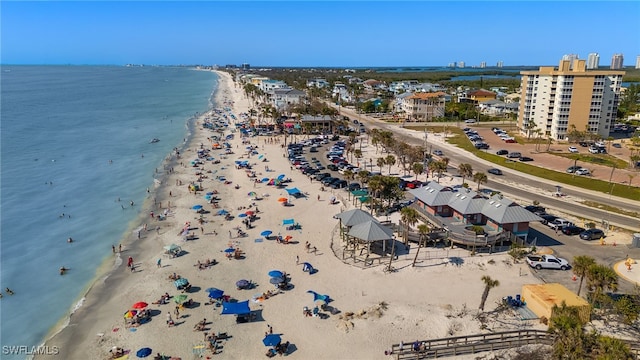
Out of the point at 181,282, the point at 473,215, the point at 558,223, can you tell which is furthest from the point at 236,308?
the point at 558,223

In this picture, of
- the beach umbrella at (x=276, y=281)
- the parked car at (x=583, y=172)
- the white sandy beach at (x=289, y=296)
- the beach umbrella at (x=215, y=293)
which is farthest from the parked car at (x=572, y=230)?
the beach umbrella at (x=215, y=293)

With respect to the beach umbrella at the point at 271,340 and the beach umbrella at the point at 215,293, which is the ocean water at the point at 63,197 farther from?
the beach umbrella at the point at 271,340

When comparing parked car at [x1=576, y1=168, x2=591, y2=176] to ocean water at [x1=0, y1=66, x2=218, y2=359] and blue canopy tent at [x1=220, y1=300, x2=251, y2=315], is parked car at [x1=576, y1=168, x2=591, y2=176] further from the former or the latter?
ocean water at [x1=0, y1=66, x2=218, y2=359]

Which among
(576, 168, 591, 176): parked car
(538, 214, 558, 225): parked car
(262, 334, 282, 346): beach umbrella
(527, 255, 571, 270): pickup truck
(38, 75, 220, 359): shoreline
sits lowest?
(38, 75, 220, 359): shoreline

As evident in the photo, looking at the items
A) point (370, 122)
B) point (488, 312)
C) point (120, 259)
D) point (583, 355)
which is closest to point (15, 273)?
point (120, 259)

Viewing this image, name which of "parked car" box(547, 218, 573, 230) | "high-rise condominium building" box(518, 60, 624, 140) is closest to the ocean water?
"parked car" box(547, 218, 573, 230)

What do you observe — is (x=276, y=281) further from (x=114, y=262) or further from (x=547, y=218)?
(x=547, y=218)
